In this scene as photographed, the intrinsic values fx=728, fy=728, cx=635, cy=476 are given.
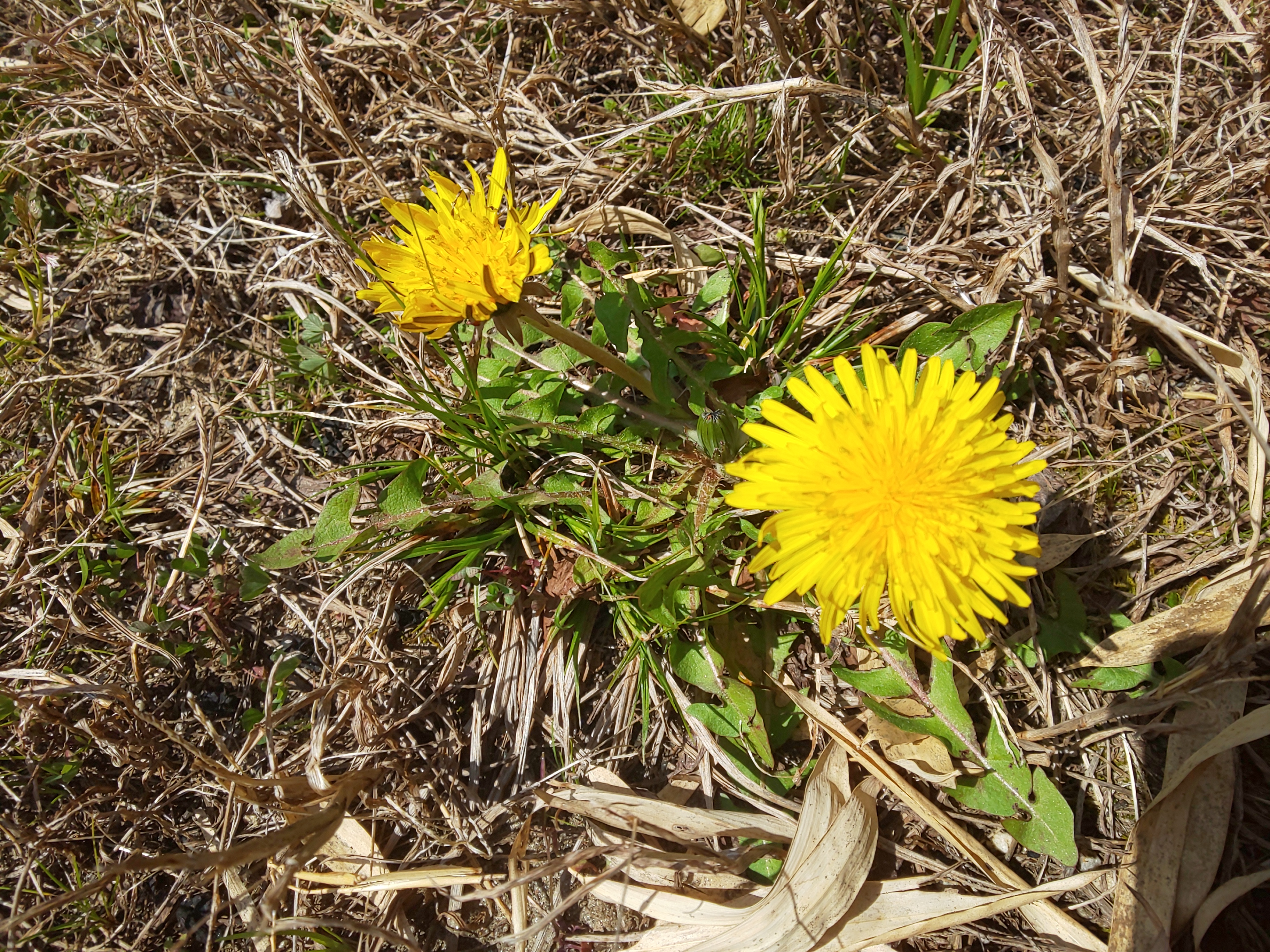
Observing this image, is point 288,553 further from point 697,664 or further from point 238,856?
point 697,664

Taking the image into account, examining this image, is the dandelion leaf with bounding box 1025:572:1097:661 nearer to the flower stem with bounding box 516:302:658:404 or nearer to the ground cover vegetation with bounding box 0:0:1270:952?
the ground cover vegetation with bounding box 0:0:1270:952

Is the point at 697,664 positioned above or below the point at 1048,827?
below

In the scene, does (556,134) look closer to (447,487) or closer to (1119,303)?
(447,487)

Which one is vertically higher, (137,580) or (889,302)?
(889,302)

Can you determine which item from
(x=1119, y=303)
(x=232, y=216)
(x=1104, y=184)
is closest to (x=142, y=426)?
(x=232, y=216)

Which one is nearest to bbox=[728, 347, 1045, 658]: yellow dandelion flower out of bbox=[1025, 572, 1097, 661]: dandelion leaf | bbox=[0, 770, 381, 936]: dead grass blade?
bbox=[1025, 572, 1097, 661]: dandelion leaf

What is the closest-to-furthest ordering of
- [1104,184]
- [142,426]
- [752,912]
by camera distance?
[752,912] < [1104,184] < [142,426]

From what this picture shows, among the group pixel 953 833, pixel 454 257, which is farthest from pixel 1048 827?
pixel 454 257

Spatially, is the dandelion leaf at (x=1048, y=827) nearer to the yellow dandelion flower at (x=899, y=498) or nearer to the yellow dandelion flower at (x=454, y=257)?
the yellow dandelion flower at (x=899, y=498)
